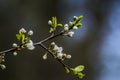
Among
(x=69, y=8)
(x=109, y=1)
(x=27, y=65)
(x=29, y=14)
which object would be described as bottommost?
(x=27, y=65)

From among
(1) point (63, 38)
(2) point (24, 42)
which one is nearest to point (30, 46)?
(2) point (24, 42)

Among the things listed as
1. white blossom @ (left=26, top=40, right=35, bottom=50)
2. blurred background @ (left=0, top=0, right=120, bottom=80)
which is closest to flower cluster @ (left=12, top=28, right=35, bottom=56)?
white blossom @ (left=26, top=40, right=35, bottom=50)

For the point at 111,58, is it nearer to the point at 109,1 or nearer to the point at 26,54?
the point at 109,1

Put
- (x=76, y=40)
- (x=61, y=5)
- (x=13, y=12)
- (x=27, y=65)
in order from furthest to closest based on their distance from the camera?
(x=61, y=5)
(x=76, y=40)
(x=13, y=12)
(x=27, y=65)

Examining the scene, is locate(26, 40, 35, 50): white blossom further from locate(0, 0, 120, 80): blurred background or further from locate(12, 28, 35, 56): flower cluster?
locate(0, 0, 120, 80): blurred background

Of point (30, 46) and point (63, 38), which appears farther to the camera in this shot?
point (63, 38)

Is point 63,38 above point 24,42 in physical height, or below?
above

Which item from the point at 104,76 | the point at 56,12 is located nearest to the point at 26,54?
the point at 56,12

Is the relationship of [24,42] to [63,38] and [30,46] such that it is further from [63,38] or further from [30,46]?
[63,38]
